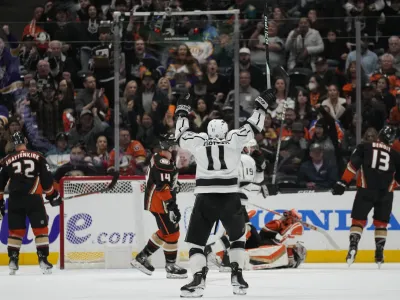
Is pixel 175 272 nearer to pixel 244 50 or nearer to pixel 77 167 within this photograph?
pixel 77 167

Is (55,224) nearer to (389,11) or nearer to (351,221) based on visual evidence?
(351,221)

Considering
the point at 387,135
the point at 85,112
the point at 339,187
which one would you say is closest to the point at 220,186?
the point at 339,187

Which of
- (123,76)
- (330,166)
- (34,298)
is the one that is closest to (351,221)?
(330,166)

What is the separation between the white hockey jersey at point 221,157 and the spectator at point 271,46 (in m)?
4.05

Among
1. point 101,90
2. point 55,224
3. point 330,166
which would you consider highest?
point 101,90

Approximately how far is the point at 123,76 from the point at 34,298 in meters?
4.83

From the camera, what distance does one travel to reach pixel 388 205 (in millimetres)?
11055

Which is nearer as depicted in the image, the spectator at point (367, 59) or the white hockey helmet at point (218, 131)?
the white hockey helmet at point (218, 131)

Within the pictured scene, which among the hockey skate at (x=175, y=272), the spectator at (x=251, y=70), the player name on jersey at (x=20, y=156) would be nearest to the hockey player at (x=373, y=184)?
the spectator at (x=251, y=70)

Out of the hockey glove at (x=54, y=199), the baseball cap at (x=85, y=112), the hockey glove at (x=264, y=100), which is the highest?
the hockey glove at (x=264, y=100)

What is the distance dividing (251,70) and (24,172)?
3172 mm

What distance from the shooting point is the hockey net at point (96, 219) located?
11531 millimetres

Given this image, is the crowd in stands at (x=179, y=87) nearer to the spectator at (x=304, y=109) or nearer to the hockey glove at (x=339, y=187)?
the spectator at (x=304, y=109)

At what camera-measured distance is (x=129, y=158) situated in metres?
11.8
